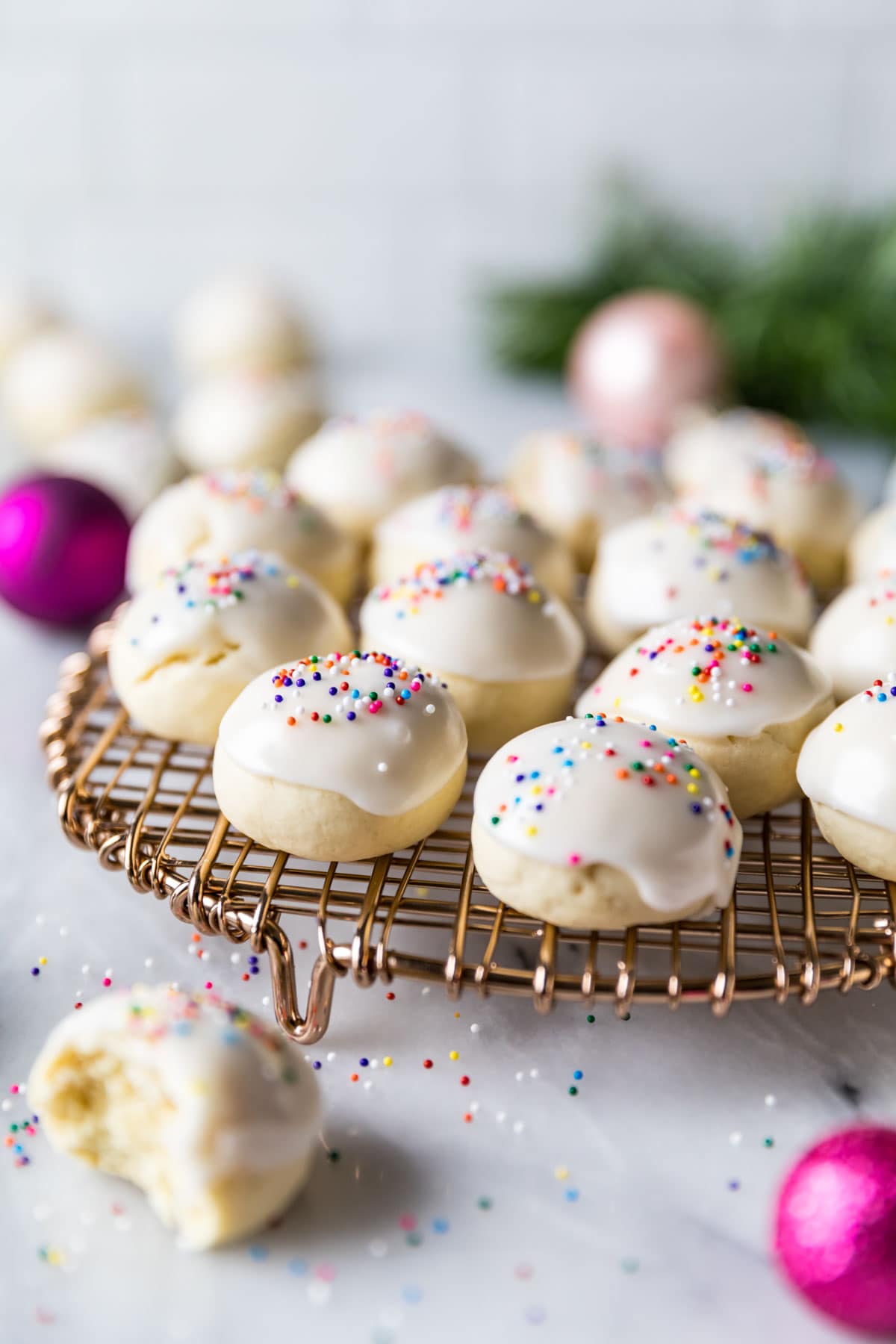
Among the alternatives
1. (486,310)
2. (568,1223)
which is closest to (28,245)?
(486,310)

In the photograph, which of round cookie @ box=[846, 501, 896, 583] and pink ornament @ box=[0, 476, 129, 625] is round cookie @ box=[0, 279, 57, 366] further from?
round cookie @ box=[846, 501, 896, 583]

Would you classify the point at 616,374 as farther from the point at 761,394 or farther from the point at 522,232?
the point at 522,232

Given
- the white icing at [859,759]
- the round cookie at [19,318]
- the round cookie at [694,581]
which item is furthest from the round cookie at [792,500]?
the round cookie at [19,318]

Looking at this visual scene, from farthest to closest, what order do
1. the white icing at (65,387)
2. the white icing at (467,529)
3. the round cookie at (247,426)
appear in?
the white icing at (65,387) < the round cookie at (247,426) < the white icing at (467,529)

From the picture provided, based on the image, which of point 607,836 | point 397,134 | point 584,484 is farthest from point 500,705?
point 397,134

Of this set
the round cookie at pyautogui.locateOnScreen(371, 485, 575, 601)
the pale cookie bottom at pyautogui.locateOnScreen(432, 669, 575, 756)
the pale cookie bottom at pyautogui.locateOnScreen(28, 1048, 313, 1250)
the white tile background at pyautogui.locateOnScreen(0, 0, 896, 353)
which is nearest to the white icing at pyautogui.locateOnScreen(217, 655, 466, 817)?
the pale cookie bottom at pyautogui.locateOnScreen(432, 669, 575, 756)

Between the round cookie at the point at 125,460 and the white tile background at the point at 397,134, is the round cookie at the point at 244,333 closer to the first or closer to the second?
the white tile background at the point at 397,134
